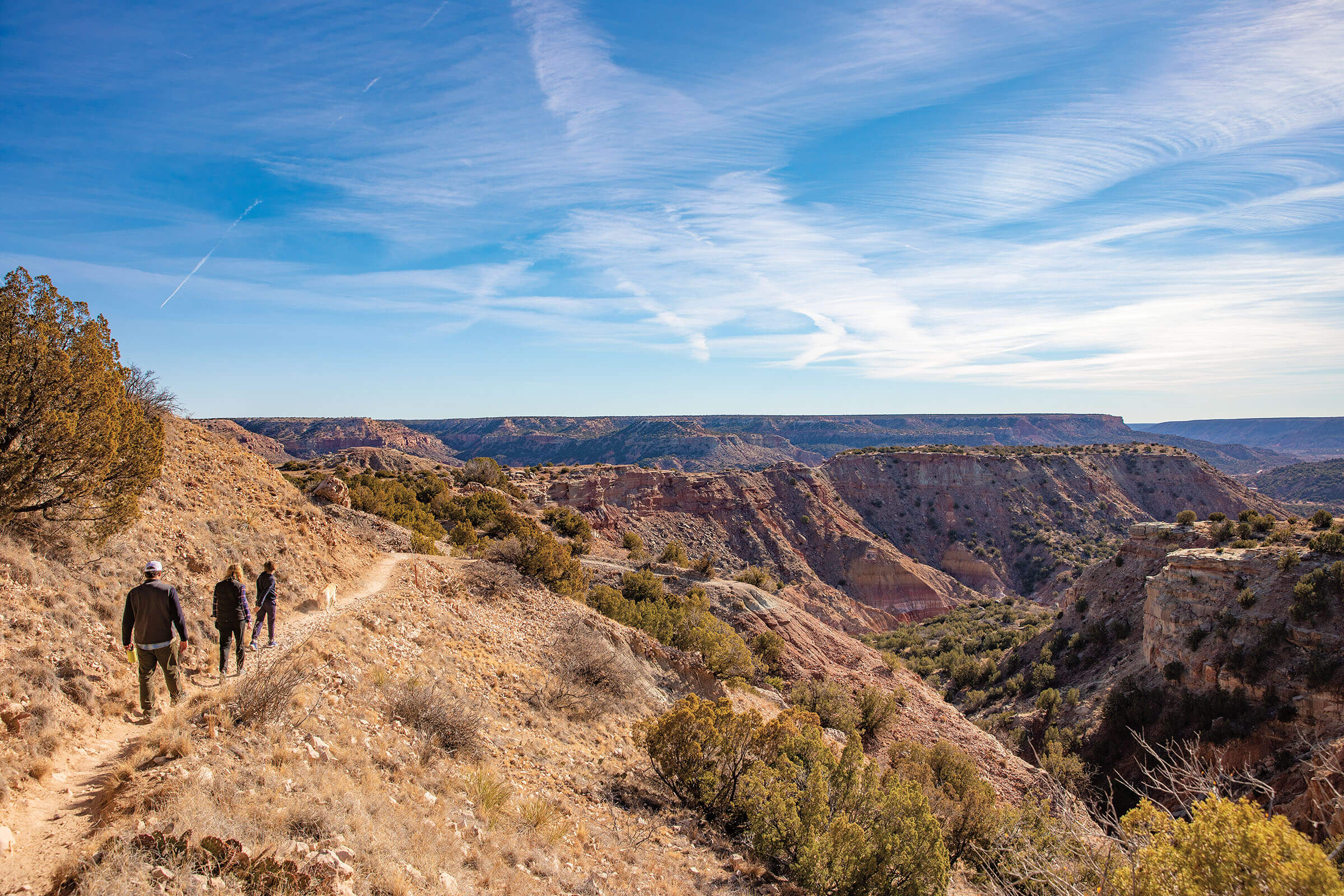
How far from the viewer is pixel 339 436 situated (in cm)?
10612

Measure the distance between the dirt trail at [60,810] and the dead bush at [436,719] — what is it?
2.80 meters

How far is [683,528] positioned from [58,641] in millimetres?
48812

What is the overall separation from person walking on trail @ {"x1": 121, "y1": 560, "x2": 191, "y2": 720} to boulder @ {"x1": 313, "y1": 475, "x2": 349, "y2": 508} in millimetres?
13210

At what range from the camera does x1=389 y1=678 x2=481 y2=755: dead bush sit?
→ 27.4ft

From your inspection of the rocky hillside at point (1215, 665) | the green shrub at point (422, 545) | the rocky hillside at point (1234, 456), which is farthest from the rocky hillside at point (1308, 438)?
the green shrub at point (422, 545)

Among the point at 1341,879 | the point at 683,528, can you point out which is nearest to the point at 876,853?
the point at 1341,879

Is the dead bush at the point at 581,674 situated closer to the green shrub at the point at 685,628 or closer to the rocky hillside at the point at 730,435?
the green shrub at the point at 685,628

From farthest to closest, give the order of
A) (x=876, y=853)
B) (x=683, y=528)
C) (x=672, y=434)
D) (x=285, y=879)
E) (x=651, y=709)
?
(x=672, y=434), (x=683, y=528), (x=651, y=709), (x=876, y=853), (x=285, y=879)

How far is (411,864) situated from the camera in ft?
18.2

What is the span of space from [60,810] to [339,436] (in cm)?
11483

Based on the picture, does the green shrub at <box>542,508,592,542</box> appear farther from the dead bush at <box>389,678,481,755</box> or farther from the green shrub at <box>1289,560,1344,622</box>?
the green shrub at <box>1289,560,1344,622</box>

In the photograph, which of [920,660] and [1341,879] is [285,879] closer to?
[1341,879]

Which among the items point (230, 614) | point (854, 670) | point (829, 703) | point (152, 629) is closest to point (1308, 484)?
point (854, 670)

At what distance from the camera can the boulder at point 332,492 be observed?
19.5 meters
